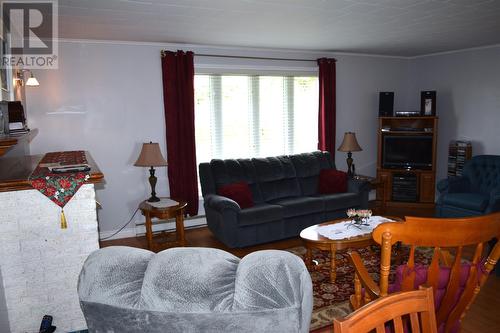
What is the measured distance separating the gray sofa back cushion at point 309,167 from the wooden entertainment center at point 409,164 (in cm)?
114

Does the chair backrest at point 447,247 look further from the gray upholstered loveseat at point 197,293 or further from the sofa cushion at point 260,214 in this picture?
the sofa cushion at point 260,214

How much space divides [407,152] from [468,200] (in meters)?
1.69

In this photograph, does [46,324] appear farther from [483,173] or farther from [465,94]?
[465,94]

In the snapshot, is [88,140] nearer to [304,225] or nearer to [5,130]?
[5,130]

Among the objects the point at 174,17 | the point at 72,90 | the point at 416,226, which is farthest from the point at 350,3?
the point at 72,90

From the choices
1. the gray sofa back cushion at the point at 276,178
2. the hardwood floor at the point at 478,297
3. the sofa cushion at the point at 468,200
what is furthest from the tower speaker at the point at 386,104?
the hardwood floor at the point at 478,297

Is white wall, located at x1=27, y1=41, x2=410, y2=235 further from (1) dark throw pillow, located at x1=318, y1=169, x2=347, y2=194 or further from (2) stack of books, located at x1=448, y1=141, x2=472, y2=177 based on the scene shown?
(2) stack of books, located at x1=448, y1=141, x2=472, y2=177

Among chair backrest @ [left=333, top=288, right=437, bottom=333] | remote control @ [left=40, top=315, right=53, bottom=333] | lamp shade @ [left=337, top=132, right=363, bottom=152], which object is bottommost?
remote control @ [left=40, top=315, right=53, bottom=333]

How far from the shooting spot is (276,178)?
17.7 ft

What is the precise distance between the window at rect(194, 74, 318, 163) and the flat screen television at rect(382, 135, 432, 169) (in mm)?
1237

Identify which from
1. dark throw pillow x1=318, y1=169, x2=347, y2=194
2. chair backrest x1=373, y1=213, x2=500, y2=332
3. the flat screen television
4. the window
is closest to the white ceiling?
the window

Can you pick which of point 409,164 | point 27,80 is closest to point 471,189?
point 409,164

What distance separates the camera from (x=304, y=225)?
5016 millimetres

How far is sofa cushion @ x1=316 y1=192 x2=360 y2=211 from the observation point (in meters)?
5.12
